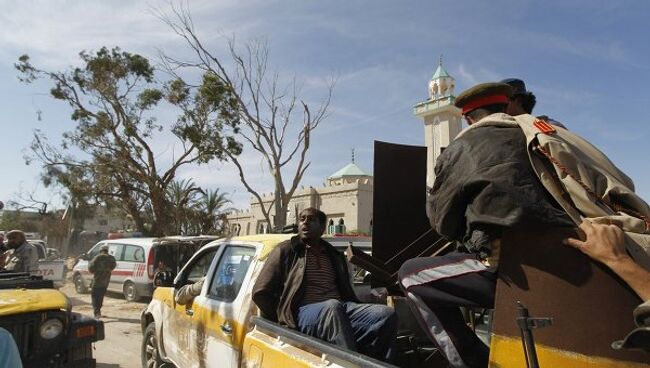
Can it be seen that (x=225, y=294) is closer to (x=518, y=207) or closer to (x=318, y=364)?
(x=318, y=364)

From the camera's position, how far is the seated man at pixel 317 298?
2.89 m

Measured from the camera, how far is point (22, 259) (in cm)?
760

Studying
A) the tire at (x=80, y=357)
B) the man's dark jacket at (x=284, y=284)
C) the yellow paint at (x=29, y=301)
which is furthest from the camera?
the tire at (x=80, y=357)

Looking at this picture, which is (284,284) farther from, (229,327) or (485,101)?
(485,101)

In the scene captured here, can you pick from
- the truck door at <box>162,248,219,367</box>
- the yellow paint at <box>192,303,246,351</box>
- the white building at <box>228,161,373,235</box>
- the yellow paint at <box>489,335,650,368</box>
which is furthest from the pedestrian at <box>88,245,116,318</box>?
the white building at <box>228,161,373,235</box>

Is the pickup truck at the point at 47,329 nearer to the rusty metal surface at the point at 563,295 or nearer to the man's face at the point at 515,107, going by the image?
the rusty metal surface at the point at 563,295

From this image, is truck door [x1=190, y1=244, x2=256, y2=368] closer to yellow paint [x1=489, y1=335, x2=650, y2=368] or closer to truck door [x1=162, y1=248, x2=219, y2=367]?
truck door [x1=162, y1=248, x2=219, y2=367]

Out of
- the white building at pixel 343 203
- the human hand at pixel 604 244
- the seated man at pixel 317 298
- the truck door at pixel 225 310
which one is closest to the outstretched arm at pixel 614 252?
the human hand at pixel 604 244

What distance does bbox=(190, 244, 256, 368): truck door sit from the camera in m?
3.49

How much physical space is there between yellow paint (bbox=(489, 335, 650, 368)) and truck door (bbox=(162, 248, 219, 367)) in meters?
2.89

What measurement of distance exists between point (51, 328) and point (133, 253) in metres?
10.8

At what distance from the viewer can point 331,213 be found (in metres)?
46.2

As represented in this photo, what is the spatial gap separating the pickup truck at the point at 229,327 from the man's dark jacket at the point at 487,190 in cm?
73

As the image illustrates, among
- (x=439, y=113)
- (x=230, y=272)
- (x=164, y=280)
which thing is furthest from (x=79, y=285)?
(x=439, y=113)
